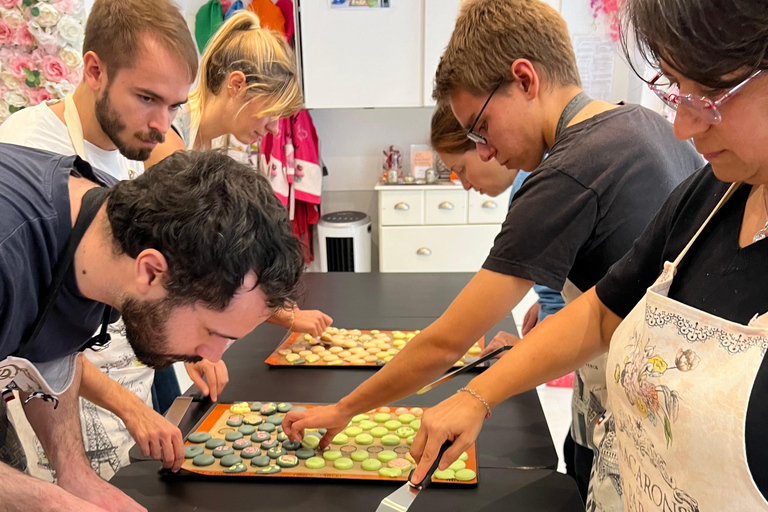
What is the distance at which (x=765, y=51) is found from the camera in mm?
564

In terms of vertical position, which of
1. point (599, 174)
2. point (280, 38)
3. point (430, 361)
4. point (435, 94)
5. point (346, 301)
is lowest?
point (346, 301)

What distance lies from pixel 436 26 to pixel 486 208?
1.12 metres

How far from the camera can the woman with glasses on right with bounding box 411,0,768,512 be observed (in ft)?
1.95

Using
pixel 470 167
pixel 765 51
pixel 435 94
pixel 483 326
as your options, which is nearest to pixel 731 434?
pixel 765 51

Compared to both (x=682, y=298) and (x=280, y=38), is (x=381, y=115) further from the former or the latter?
(x=682, y=298)

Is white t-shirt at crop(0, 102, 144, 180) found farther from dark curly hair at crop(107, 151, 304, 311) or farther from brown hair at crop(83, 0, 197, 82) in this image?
dark curly hair at crop(107, 151, 304, 311)

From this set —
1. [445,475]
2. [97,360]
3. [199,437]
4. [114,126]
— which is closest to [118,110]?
[114,126]

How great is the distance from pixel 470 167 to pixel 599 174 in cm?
65

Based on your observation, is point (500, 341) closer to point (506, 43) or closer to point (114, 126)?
point (506, 43)

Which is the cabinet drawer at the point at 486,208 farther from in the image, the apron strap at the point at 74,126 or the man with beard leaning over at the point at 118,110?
the apron strap at the point at 74,126

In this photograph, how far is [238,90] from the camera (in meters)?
1.96

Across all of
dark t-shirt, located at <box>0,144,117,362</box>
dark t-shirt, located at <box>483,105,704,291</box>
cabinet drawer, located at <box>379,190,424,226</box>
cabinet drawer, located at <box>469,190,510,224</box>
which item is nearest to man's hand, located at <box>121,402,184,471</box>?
dark t-shirt, located at <box>0,144,117,362</box>

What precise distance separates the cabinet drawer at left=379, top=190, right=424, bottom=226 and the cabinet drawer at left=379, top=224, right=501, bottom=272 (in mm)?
44

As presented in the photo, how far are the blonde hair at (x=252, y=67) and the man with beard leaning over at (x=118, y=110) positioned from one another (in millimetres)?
348
